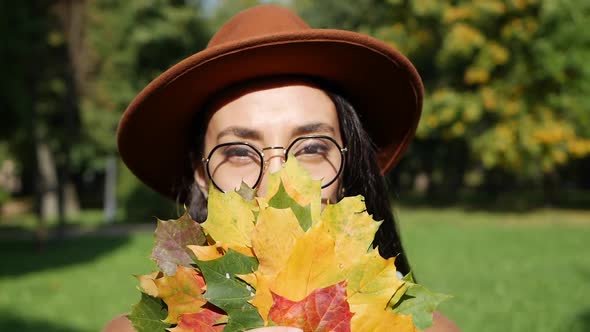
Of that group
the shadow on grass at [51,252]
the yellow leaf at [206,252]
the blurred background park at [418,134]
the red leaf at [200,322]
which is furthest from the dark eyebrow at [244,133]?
the shadow on grass at [51,252]

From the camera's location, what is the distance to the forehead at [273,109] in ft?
5.88

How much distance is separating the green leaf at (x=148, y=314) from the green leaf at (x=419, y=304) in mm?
538

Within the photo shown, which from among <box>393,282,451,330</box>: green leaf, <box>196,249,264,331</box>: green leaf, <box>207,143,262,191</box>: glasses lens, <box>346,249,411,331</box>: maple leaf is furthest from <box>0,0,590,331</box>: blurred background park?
<box>196,249,264,331</box>: green leaf

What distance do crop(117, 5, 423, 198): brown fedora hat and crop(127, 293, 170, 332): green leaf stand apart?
72 centimetres

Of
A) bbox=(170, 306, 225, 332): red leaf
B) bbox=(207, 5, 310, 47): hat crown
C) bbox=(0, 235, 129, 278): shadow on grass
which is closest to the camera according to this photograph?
bbox=(170, 306, 225, 332): red leaf

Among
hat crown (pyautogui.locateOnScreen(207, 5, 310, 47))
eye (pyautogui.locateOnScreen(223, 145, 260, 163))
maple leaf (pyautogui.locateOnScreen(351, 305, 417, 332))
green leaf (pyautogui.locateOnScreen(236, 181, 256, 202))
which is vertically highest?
hat crown (pyautogui.locateOnScreen(207, 5, 310, 47))

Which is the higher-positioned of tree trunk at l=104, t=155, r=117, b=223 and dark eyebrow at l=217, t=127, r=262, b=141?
dark eyebrow at l=217, t=127, r=262, b=141

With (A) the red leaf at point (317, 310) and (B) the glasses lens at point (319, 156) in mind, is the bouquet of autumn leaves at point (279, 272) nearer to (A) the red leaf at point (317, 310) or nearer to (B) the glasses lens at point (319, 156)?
(A) the red leaf at point (317, 310)

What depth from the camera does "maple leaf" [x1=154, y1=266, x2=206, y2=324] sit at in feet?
4.41

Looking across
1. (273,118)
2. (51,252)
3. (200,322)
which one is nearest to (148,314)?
(200,322)

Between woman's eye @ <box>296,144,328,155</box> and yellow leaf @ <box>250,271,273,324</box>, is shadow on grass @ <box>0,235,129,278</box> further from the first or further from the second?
yellow leaf @ <box>250,271,273,324</box>

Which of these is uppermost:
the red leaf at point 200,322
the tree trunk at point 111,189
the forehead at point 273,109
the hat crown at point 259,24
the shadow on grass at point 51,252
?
the hat crown at point 259,24

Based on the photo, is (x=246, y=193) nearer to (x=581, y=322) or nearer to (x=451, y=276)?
(x=581, y=322)

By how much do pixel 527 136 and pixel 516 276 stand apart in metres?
8.38
